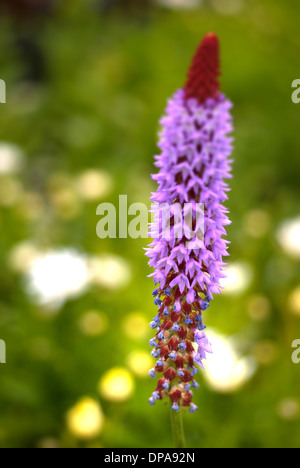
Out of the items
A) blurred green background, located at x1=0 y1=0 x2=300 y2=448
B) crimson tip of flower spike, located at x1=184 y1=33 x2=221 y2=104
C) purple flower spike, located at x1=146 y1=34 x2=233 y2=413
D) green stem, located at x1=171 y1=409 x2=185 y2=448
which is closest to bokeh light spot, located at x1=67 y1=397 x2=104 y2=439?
blurred green background, located at x1=0 y1=0 x2=300 y2=448

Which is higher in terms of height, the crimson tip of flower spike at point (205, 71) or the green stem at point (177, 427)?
the crimson tip of flower spike at point (205, 71)

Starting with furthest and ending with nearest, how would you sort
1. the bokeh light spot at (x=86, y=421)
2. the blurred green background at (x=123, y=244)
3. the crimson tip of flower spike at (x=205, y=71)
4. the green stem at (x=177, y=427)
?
the blurred green background at (x=123, y=244), the bokeh light spot at (x=86, y=421), the green stem at (x=177, y=427), the crimson tip of flower spike at (x=205, y=71)

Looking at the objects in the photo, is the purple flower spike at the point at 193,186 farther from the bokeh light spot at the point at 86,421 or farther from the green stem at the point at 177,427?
the bokeh light spot at the point at 86,421

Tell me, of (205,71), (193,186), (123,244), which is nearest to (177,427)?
(193,186)

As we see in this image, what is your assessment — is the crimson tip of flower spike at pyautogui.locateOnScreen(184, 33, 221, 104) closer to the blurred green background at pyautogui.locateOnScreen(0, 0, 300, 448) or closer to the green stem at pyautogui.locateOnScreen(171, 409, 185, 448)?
the green stem at pyautogui.locateOnScreen(171, 409, 185, 448)

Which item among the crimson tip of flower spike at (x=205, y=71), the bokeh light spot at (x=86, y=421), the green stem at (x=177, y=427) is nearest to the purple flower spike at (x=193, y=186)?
the crimson tip of flower spike at (x=205, y=71)
